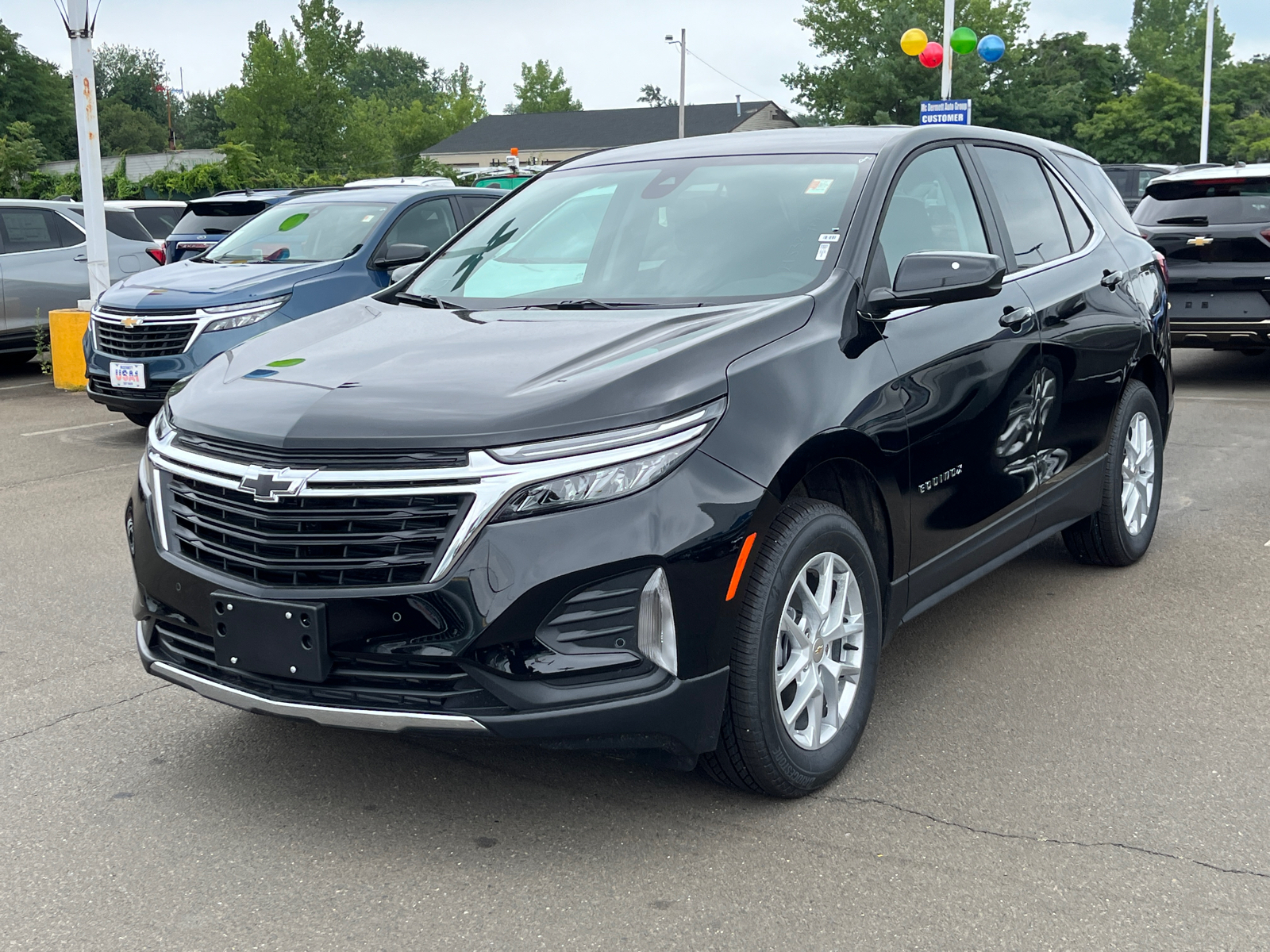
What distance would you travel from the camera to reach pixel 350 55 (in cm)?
5050

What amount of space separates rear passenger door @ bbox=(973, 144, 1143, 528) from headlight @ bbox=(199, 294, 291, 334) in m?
5.53

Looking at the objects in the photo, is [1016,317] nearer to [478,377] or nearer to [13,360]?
[478,377]

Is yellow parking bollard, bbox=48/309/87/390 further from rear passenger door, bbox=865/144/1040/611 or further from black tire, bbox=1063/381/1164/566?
rear passenger door, bbox=865/144/1040/611

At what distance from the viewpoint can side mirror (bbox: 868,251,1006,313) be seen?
3.68 m

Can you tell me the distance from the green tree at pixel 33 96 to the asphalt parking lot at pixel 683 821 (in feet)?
237

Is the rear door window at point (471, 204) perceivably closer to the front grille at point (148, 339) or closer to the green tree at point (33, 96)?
the front grille at point (148, 339)

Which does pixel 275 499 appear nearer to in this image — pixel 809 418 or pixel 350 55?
pixel 809 418

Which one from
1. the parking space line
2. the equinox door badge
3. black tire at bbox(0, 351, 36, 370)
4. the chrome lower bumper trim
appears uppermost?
the equinox door badge

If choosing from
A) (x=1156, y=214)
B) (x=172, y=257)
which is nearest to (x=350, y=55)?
(x=172, y=257)

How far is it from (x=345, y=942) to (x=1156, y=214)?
10.0 m

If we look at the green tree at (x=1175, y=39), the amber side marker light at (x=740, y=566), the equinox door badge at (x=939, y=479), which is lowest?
the amber side marker light at (x=740, y=566)

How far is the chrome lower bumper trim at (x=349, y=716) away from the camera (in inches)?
114

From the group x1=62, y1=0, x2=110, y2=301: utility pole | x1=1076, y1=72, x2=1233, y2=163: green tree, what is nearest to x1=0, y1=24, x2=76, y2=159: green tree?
x1=1076, y1=72, x2=1233, y2=163: green tree

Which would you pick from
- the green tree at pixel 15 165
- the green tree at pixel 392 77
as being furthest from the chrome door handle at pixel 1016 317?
the green tree at pixel 392 77
